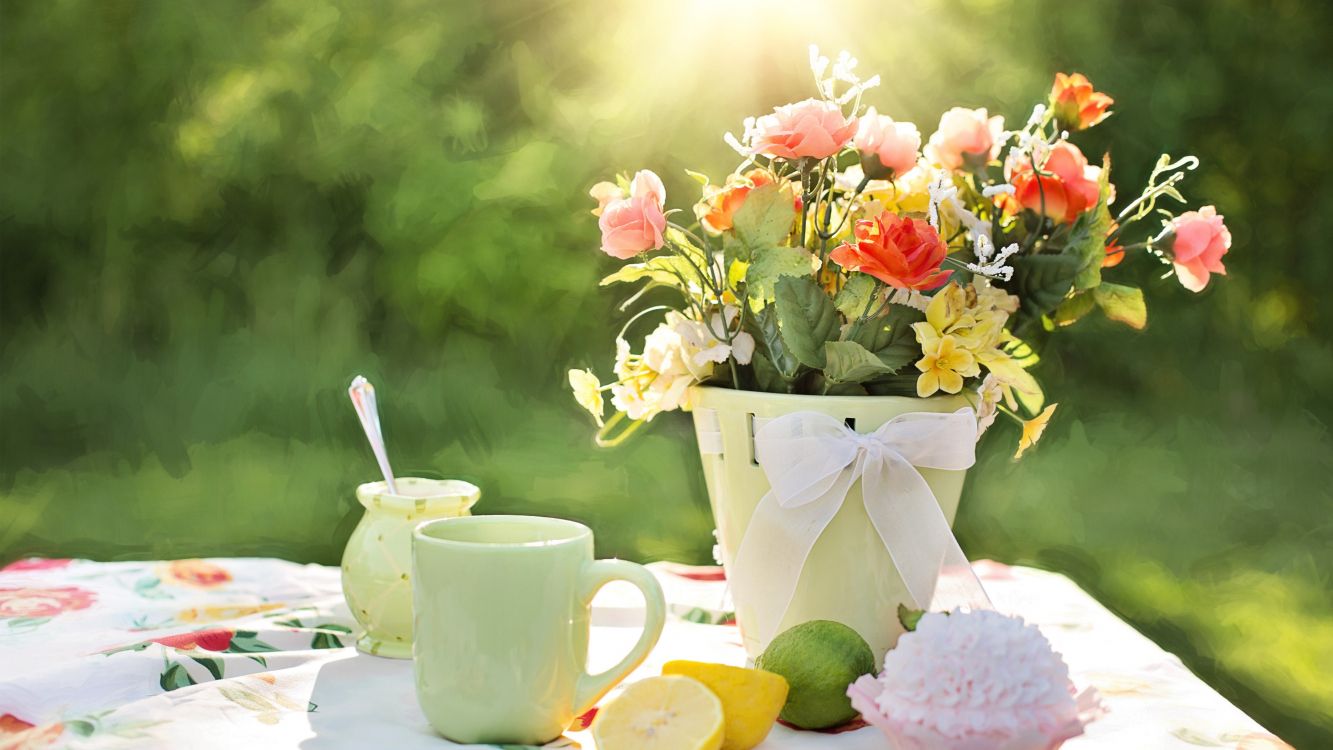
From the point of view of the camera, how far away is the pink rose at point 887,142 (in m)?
0.86

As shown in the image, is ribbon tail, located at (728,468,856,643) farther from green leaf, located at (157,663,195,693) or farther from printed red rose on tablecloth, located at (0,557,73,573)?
printed red rose on tablecloth, located at (0,557,73,573)

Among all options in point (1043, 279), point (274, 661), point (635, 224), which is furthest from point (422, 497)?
point (1043, 279)

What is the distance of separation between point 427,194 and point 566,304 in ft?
1.06

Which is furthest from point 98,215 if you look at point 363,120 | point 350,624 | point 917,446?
point 917,446

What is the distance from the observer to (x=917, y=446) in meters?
0.80

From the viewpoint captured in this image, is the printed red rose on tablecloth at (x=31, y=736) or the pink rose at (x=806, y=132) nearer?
the printed red rose on tablecloth at (x=31, y=736)

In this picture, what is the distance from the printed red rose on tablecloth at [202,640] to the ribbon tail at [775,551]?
41 cm

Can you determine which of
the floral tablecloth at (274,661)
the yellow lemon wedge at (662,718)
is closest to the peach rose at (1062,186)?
the floral tablecloth at (274,661)

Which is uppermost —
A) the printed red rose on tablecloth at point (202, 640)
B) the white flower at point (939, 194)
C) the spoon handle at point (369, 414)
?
the white flower at point (939, 194)

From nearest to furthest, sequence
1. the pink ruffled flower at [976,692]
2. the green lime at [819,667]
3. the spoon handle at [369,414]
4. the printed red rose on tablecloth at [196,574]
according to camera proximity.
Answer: the pink ruffled flower at [976,692]
the green lime at [819,667]
the spoon handle at [369,414]
the printed red rose on tablecloth at [196,574]

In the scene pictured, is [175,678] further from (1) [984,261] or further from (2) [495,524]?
(1) [984,261]

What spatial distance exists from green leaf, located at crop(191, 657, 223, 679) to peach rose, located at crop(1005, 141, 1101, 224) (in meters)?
0.69

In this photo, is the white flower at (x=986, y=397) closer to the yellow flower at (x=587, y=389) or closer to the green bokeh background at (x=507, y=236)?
the yellow flower at (x=587, y=389)

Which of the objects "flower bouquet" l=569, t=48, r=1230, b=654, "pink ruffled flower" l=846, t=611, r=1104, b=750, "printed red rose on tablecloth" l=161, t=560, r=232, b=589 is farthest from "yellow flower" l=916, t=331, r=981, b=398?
"printed red rose on tablecloth" l=161, t=560, r=232, b=589
